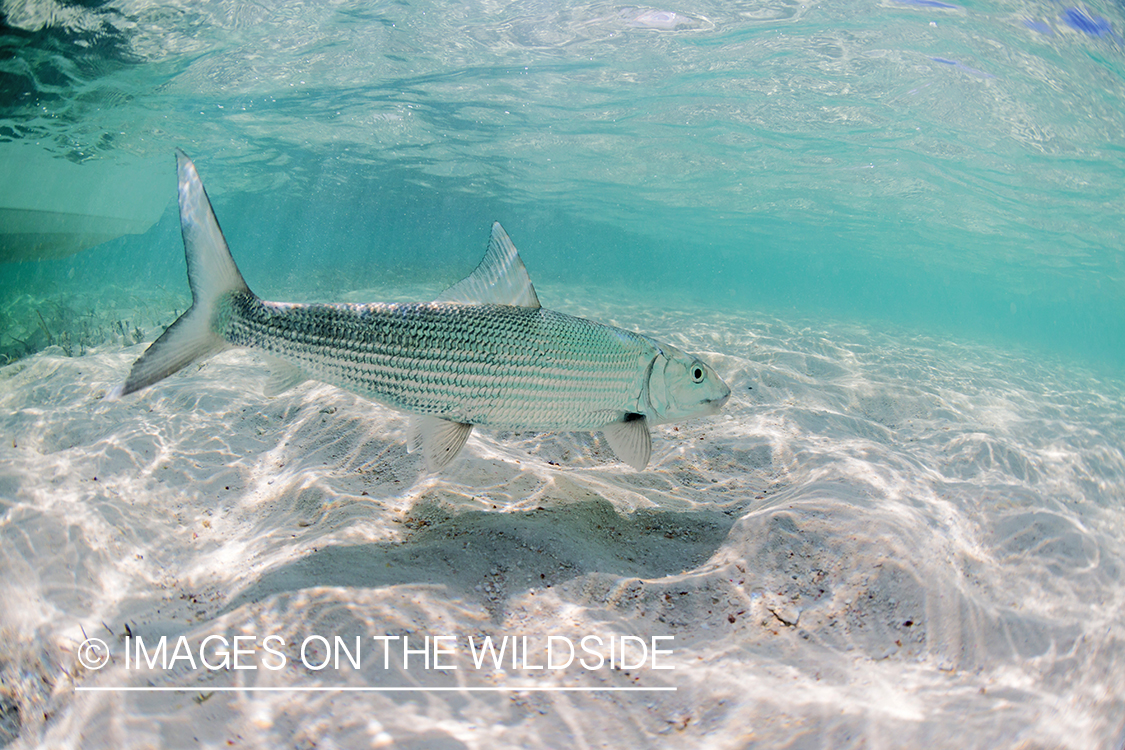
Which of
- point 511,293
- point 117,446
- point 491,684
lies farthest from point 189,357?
point 117,446

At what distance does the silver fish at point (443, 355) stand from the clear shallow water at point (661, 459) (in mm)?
867

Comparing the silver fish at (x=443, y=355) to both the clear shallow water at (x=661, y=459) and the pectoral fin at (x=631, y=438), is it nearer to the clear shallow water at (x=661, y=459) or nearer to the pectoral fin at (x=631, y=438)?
the pectoral fin at (x=631, y=438)

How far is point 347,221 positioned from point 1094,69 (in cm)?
8241

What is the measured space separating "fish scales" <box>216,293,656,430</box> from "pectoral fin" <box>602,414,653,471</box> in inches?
7.9

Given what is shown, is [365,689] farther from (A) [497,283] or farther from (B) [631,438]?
(A) [497,283]

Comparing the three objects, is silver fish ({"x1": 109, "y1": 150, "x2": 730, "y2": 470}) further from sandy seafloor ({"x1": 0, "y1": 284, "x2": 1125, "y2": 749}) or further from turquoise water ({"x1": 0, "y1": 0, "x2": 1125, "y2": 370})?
turquoise water ({"x1": 0, "y1": 0, "x2": 1125, "y2": 370})

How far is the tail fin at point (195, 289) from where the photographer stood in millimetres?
2588

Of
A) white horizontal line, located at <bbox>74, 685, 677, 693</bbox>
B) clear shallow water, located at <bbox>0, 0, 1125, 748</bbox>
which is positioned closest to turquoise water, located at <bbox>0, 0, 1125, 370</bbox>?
clear shallow water, located at <bbox>0, 0, 1125, 748</bbox>

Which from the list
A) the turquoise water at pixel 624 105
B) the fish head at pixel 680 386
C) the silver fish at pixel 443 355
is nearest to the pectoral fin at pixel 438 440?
the silver fish at pixel 443 355

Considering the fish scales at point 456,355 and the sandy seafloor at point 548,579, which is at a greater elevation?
the fish scales at point 456,355

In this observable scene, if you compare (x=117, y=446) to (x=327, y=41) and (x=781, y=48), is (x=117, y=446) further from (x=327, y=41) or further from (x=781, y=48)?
(x=781, y=48)

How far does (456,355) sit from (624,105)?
19904 millimetres

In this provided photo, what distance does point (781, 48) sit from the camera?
1441 cm

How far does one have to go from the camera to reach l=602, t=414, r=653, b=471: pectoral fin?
3.04m
